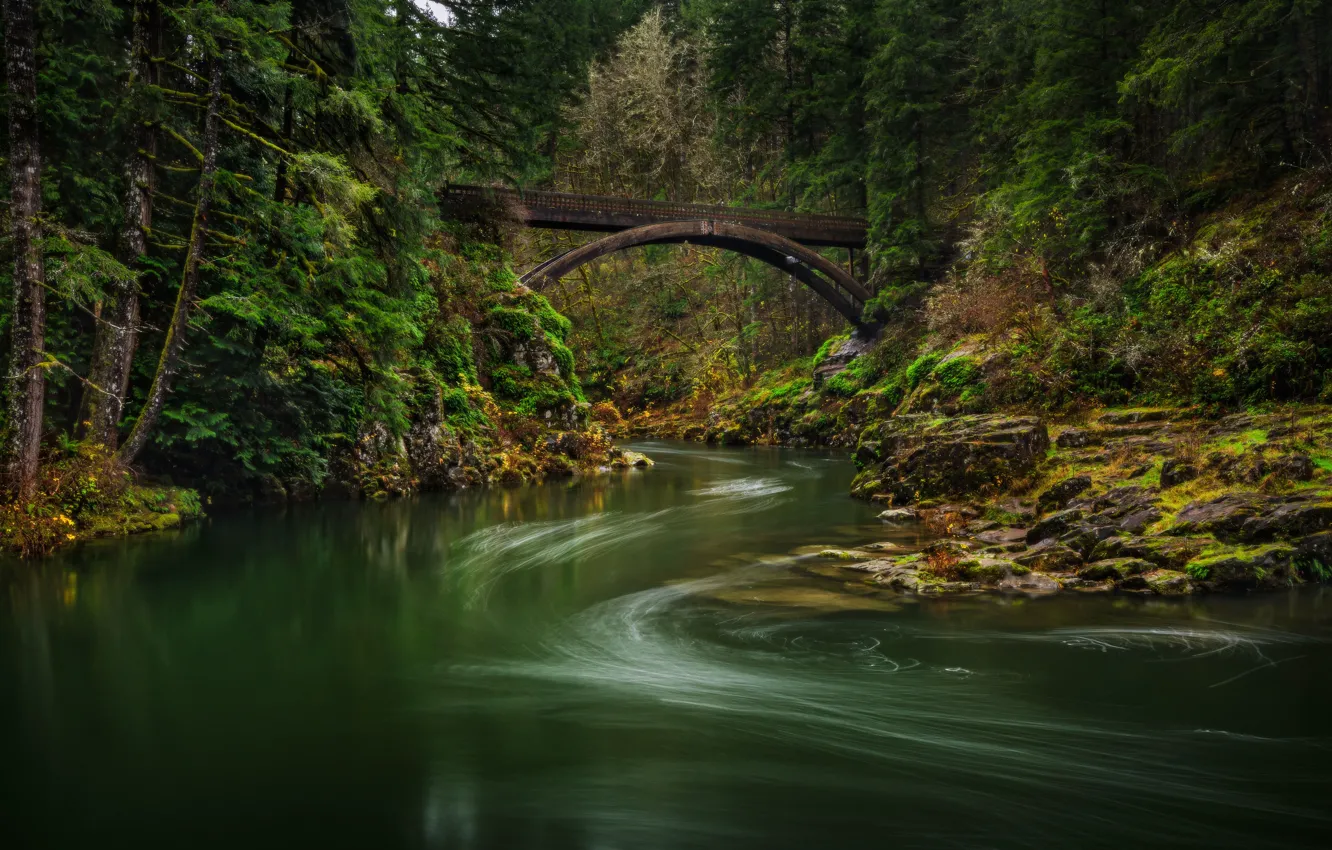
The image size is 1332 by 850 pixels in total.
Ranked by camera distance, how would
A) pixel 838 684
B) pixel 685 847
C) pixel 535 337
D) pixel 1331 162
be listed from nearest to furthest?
pixel 685 847
pixel 838 684
pixel 1331 162
pixel 535 337

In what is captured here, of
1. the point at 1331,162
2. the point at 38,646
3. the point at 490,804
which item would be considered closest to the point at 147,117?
the point at 38,646

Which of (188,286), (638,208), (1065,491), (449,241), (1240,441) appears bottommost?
(1065,491)

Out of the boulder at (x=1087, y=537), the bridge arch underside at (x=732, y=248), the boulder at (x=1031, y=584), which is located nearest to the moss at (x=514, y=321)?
the bridge arch underside at (x=732, y=248)

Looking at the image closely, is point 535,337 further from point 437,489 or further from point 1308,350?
point 1308,350

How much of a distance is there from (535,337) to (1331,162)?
17.0m

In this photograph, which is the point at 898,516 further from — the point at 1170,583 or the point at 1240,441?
the point at 1170,583

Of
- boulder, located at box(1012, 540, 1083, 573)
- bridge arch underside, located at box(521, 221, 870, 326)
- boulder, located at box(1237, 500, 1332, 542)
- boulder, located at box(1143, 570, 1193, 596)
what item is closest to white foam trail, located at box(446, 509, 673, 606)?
boulder, located at box(1012, 540, 1083, 573)

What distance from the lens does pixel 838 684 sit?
5.90 meters

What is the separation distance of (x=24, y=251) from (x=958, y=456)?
1283cm

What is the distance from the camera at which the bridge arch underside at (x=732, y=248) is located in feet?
82.1

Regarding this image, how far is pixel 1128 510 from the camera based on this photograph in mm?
9078

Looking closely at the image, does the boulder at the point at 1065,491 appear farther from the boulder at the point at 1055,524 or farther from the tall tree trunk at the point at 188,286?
the tall tree trunk at the point at 188,286

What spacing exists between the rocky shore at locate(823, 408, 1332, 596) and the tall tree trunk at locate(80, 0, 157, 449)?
9.81 meters

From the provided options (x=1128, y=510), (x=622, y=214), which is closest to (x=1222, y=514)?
(x=1128, y=510)
